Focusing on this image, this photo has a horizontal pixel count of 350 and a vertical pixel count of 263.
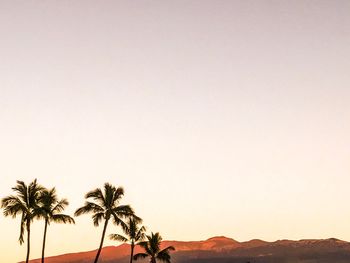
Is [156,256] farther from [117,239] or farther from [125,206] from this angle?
[125,206]

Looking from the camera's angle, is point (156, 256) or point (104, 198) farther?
point (156, 256)

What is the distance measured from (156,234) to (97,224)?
59.5 ft

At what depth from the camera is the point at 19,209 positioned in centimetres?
5616

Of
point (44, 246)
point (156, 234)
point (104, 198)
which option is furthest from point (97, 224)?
point (156, 234)

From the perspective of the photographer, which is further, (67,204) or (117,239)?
(117,239)

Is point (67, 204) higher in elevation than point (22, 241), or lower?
higher

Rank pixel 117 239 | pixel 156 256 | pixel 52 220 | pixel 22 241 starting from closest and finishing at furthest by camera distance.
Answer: pixel 22 241
pixel 52 220
pixel 117 239
pixel 156 256

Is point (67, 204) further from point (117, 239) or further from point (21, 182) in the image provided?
point (117, 239)

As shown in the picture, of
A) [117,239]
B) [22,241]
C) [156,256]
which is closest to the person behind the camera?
[22,241]

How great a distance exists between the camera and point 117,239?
69.8 meters

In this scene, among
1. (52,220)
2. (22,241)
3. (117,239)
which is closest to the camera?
(22,241)

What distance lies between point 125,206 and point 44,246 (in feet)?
36.4

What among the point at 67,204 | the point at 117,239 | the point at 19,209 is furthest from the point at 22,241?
the point at 117,239

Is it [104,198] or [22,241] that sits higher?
[104,198]
